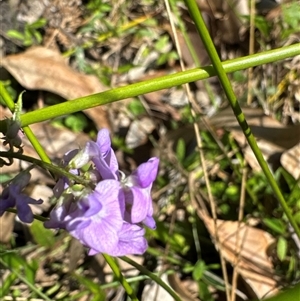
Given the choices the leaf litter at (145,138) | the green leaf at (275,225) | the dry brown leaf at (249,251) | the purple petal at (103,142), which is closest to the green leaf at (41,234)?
the leaf litter at (145,138)

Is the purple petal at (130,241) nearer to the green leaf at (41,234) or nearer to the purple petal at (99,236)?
the purple petal at (99,236)

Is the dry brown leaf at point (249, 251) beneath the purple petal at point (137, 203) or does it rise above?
beneath

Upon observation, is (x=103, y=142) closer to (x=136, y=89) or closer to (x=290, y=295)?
(x=136, y=89)

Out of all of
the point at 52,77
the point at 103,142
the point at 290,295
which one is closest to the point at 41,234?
the point at 52,77

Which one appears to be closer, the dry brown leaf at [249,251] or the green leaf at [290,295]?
the green leaf at [290,295]

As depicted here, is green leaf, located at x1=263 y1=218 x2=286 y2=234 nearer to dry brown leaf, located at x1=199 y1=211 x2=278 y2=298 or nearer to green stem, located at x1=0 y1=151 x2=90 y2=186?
dry brown leaf, located at x1=199 y1=211 x2=278 y2=298

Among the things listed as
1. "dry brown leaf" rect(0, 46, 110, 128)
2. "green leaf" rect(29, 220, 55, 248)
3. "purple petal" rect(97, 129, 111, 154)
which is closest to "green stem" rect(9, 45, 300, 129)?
"purple petal" rect(97, 129, 111, 154)

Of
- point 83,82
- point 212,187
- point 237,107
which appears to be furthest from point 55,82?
point 237,107

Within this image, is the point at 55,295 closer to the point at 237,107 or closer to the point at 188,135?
the point at 188,135
